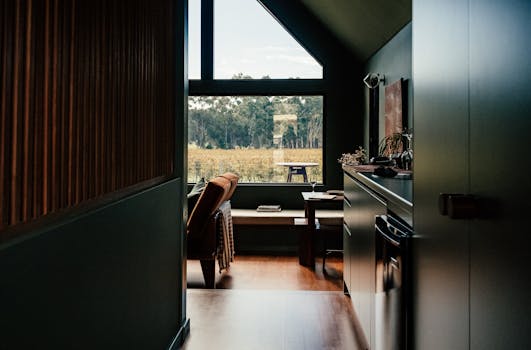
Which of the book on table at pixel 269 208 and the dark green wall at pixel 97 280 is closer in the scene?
the dark green wall at pixel 97 280

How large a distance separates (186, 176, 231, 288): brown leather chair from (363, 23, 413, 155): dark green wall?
6.04 feet

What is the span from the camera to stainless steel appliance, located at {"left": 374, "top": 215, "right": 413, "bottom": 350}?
6.20 ft

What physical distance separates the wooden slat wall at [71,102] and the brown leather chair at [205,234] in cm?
219

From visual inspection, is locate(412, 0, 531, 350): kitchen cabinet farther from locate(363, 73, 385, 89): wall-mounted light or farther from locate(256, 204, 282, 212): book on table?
locate(256, 204, 282, 212): book on table

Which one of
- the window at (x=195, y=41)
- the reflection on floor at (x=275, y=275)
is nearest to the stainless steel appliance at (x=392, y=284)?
the reflection on floor at (x=275, y=275)

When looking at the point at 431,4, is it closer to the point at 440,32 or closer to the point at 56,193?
the point at 440,32

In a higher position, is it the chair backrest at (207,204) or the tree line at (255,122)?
the tree line at (255,122)

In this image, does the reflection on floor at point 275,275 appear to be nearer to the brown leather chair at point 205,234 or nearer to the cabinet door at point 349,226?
the brown leather chair at point 205,234

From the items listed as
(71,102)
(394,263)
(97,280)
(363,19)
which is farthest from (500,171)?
(363,19)

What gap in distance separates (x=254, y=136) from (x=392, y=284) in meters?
5.19

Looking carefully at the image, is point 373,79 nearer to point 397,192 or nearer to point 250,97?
point 250,97

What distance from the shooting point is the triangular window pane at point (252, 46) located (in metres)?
6.88

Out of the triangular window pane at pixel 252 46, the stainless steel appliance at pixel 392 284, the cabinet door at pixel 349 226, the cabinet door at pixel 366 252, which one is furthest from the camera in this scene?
the triangular window pane at pixel 252 46

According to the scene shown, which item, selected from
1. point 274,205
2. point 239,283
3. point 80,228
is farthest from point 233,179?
point 80,228
